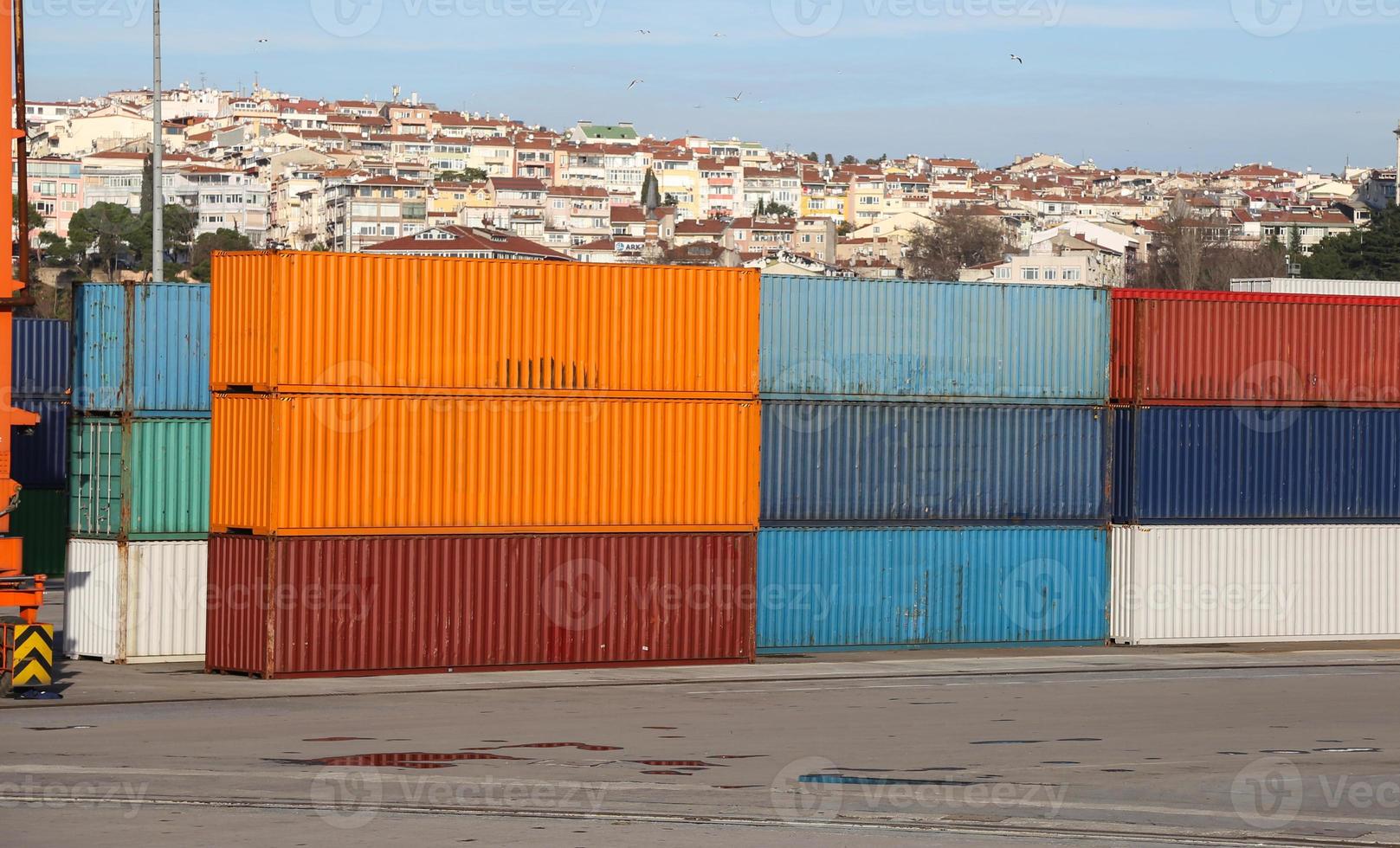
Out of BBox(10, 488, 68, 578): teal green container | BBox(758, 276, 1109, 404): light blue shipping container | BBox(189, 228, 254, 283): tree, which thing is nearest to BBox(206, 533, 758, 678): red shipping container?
BBox(758, 276, 1109, 404): light blue shipping container

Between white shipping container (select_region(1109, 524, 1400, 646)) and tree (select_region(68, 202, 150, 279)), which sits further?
Answer: tree (select_region(68, 202, 150, 279))

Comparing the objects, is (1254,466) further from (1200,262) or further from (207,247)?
(207,247)

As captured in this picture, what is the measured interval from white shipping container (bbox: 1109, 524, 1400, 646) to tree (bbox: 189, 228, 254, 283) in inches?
4929

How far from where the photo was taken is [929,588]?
36.6 meters

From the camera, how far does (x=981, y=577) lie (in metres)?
36.9

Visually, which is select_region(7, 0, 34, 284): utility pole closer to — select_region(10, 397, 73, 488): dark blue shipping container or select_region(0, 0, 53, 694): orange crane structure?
select_region(0, 0, 53, 694): orange crane structure

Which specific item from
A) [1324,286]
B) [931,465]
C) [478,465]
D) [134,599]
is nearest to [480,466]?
[478,465]

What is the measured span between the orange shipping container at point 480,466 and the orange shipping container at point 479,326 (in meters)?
0.37

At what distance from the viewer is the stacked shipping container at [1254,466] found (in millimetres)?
38094

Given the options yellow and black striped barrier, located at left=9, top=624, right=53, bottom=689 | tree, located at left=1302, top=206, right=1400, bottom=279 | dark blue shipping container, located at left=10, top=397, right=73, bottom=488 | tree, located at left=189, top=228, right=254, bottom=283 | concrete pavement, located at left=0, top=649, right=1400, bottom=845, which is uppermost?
tree, located at left=189, top=228, right=254, bottom=283

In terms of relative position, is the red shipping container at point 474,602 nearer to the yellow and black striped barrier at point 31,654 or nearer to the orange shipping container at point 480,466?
the orange shipping container at point 480,466

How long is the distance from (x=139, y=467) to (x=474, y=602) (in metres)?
6.64

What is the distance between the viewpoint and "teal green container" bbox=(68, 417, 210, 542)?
32.6 m

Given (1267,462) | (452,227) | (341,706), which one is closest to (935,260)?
(452,227)
